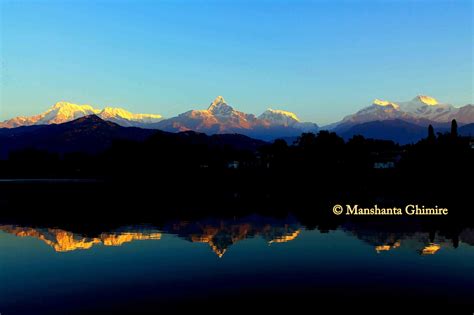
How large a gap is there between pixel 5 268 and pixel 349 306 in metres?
28.2

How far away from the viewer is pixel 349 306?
25.7m

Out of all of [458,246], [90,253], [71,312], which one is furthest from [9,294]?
[458,246]

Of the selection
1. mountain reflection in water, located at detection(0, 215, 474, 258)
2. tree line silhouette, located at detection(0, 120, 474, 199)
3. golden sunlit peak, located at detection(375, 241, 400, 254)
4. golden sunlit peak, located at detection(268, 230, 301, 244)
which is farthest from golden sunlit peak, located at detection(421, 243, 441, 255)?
tree line silhouette, located at detection(0, 120, 474, 199)

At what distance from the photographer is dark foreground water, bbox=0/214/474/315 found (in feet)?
87.6

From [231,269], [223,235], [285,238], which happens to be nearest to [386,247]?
[285,238]

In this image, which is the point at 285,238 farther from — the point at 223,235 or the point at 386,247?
the point at 386,247

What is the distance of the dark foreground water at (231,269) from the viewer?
2669 centimetres

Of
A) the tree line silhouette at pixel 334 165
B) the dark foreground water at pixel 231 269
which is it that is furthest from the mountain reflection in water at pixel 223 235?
the tree line silhouette at pixel 334 165

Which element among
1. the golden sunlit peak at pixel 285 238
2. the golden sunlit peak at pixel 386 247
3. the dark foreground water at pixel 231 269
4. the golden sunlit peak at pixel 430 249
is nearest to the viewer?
the dark foreground water at pixel 231 269

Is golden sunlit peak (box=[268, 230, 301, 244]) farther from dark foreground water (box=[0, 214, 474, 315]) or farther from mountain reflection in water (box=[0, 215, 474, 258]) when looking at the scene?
dark foreground water (box=[0, 214, 474, 315])

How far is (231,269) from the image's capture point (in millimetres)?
34406

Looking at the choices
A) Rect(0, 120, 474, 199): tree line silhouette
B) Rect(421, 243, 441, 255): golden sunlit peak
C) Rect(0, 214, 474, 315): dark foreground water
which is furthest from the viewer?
Rect(0, 120, 474, 199): tree line silhouette

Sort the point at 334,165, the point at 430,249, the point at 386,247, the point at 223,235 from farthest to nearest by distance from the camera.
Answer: the point at 334,165 < the point at 223,235 < the point at 386,247 < the point at 430,249

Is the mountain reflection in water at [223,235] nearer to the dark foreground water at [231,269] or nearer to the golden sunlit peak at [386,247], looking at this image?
the golden sunlit peak at [386,247]
